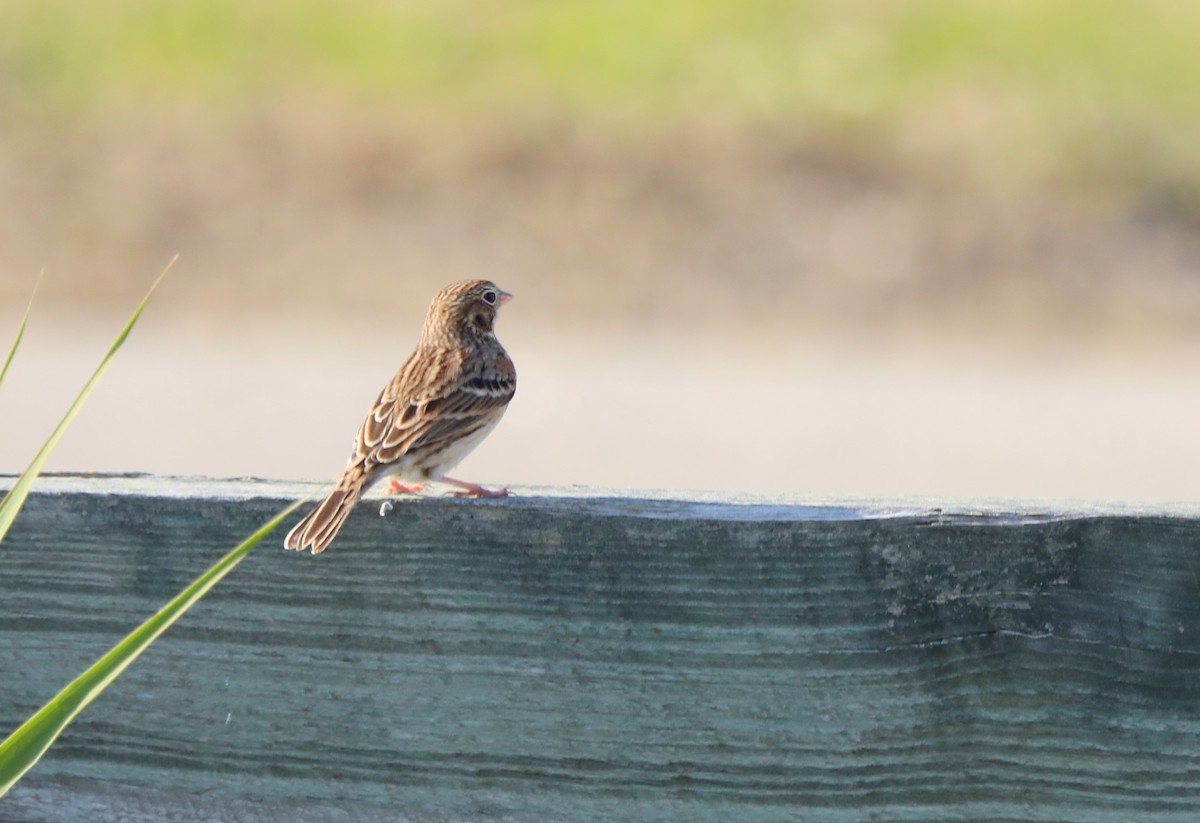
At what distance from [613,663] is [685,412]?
9.56 meters

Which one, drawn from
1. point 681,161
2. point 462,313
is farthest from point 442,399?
point 681,161

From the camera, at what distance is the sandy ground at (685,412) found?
413 inches

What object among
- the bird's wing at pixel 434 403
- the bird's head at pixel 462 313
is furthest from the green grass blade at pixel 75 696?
the bird's head at pixel 462 313

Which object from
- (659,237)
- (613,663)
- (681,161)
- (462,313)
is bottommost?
(613,663)

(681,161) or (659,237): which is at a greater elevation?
(681,161)

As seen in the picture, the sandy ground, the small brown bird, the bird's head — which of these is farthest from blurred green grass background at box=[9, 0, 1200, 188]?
the small brown bird

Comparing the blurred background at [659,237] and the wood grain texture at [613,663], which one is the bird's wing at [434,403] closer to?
the wood grain texture at [613,663]

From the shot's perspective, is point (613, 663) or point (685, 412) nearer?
point (613, 663)

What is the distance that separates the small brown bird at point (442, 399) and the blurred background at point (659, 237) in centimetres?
509

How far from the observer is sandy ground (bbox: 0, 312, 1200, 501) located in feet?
34.4

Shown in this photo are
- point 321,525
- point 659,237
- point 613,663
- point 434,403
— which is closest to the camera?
point 613,663

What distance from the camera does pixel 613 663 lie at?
2238mm

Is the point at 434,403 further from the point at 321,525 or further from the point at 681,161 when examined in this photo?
the point at 681,161

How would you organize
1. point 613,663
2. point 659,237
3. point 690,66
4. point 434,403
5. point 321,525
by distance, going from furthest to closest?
point 690,66 < point 659,237 < point 434,403 < point 321,525 < point 613,663
